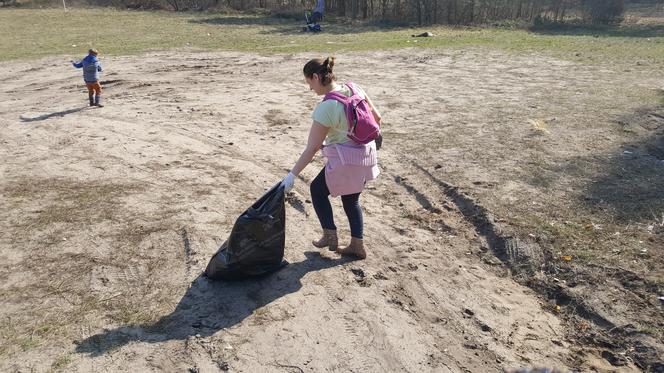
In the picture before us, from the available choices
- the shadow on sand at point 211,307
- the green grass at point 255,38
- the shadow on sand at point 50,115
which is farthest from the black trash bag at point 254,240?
the green grass at point 255,38

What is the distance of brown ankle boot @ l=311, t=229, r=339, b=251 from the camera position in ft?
15.8

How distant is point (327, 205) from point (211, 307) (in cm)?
123

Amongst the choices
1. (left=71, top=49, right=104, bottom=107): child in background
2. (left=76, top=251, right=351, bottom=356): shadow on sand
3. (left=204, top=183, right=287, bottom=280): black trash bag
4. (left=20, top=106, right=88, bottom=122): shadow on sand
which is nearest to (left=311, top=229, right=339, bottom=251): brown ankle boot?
(left=76, top=251, right=351, bottom=356): shadow on sand

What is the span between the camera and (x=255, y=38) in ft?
62.1

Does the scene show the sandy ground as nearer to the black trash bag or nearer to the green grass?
the black trash bag

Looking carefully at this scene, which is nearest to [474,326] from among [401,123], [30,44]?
[401,123]

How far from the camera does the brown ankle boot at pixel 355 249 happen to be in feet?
15.7

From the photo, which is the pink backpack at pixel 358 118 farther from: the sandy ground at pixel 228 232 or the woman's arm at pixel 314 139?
the sandy ground at pixel 228 232

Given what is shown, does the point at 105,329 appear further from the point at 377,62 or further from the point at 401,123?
the point at 377,62

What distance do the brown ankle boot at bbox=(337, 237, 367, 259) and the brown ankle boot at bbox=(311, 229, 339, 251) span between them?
63 mm

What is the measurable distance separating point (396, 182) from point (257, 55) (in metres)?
9.36

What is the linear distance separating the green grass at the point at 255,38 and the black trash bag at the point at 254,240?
12.2 meters

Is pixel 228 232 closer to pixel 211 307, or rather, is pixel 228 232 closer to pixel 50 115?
pixel 211 307

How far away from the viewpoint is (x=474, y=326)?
407 cm
